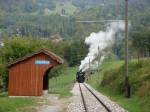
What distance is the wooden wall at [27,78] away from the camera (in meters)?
34.9

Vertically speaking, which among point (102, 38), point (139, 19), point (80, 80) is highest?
point (139, 19)

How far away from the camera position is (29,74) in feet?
115

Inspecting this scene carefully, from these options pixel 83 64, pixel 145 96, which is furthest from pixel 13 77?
pixel 83 64

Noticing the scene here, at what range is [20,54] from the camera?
52.1 m

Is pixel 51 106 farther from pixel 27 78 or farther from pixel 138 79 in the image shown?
pixel 138 79

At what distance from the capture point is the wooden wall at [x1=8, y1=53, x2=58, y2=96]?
34.9m

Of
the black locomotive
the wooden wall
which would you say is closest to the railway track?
the wooden wall

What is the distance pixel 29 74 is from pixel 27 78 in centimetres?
36

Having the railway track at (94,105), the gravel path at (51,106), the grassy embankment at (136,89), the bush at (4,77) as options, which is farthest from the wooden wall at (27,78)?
the bush at (4,77)

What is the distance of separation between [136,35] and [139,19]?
7300cm

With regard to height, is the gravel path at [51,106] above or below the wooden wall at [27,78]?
below

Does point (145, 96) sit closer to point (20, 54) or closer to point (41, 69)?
point (41, 69)

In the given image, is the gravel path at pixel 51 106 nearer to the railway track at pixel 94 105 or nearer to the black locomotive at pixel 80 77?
the railway track at pixel 94 105

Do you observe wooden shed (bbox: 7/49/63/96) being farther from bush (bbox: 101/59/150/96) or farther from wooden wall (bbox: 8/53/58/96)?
bush (bbox: 101/59/150/96)
